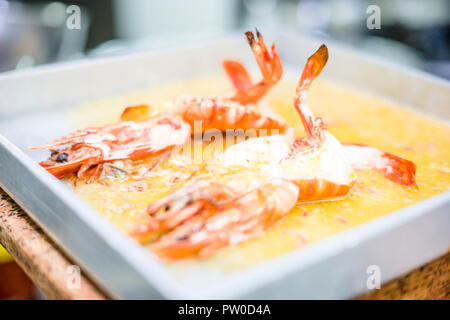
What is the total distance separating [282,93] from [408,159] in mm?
756

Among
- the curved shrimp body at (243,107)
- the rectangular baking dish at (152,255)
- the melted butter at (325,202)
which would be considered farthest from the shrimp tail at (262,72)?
the rectangular baking dish at (152,255)

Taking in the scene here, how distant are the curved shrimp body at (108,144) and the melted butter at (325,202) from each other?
0.22ft

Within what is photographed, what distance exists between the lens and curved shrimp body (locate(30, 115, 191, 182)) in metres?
1.38

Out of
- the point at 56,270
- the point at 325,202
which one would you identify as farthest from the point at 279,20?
the point at 56,270

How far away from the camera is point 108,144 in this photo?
145 centimetres

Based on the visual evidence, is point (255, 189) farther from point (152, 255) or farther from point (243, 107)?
point (243, 107)

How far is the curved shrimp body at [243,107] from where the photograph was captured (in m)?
1.63

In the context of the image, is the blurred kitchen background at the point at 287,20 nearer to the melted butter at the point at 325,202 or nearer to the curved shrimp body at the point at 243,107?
the melted butter at the point at 325,202

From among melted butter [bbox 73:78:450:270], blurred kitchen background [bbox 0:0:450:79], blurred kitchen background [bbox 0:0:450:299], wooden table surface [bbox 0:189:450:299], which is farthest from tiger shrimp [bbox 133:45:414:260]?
blurred kitchen background [bbox 0:0:450:79]

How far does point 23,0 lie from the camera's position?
4270 mm
